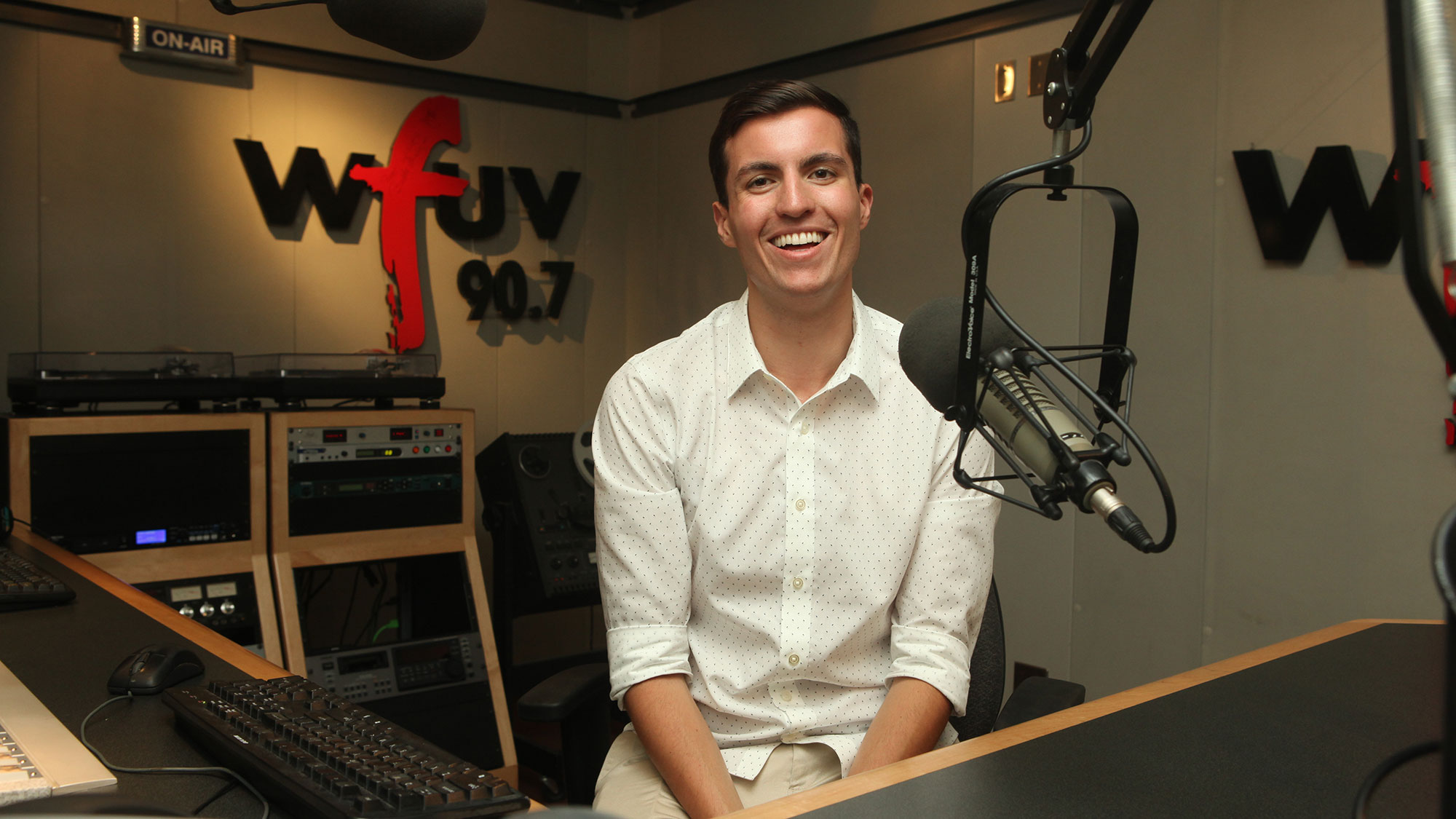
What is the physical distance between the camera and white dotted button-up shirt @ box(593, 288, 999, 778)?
1.48m

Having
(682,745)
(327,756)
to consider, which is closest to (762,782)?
(682,745)

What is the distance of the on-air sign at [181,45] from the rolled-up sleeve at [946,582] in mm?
3062

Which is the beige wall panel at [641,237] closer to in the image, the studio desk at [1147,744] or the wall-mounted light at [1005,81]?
the wall-mounted light at [1005,81]

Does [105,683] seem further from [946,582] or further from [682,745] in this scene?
[946,582]

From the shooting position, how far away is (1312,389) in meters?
2.51

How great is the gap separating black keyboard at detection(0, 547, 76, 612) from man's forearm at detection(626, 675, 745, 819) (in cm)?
88

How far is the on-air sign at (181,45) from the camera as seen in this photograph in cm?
339

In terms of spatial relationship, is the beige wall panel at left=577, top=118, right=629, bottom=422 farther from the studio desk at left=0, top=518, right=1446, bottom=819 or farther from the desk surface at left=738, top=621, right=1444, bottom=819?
the desk surface at left=738, top=621, right=1444, bottom=819

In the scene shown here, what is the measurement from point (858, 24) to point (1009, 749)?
3.20 metres

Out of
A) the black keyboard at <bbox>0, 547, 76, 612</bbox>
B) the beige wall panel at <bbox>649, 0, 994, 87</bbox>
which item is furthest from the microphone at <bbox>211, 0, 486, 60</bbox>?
the beige wall panel at <bbox>649, 0, 994, 87</bbox>

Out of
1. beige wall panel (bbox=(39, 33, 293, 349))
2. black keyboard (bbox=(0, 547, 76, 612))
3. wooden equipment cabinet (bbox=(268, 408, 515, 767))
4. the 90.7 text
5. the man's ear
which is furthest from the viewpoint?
the 90.7 text

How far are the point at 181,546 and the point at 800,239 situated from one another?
2029 millimetres

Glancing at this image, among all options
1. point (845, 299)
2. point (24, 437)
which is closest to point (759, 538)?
point (845, 299)

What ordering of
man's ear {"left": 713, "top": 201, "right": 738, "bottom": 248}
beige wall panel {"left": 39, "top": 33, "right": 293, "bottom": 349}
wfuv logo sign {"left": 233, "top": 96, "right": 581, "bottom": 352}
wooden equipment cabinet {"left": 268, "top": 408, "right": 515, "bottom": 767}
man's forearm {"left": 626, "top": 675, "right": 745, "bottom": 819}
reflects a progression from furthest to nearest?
wfuv logo sign {"left": 233, "top": 96, "right": 581, "bottom": 352}
beige wall panel {"left": 39, "top": 33, "right": 293, "bottom": 349}
wooden equipment cabinet {"left": 268, "top": 408, "right": 515, "bottom": 767}
man's ear {"left": 713, "top": 201, "right": 738, "bottom": 248}
man's forearm {"left": 626, "top": 675, "right": 745, "bottom": 819}
